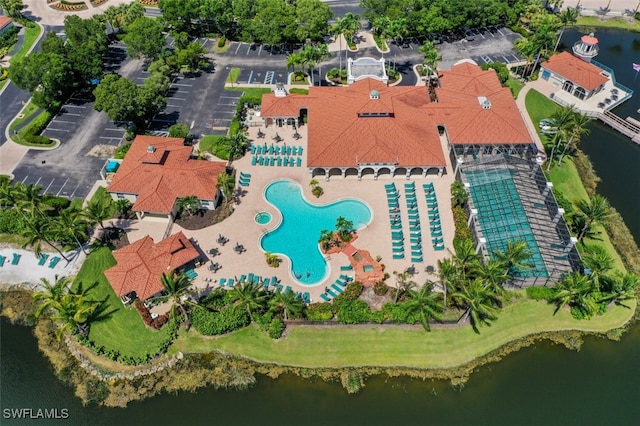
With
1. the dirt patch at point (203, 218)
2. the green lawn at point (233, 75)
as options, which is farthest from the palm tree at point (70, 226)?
the green lawn at point (233, 75)

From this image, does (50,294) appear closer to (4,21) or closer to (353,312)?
(353,312)

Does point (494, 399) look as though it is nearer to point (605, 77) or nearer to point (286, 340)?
point (286, 340)

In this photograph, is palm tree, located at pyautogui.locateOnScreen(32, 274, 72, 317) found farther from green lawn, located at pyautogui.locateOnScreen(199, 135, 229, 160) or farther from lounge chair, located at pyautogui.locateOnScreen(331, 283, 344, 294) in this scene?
lounge chair, located at pyautogui.locateOnScreen(331, 283, 344, 294)

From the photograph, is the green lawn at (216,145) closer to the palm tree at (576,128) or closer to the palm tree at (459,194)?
the palm tree at (459,194)

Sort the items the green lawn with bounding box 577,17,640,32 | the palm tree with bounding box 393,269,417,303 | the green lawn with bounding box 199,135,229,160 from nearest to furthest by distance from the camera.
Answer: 1. the palm tree with bounding box 393,269,417,303
2. the green lawn with bounding box 199,135,229,160
3. the green lawn with bounding box 577,17,640,32

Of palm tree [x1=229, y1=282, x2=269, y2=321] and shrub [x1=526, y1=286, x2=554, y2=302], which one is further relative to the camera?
shrub [x1=526, y1=286, x2=554, y2=302]

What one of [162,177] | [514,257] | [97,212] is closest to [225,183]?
[162,177]

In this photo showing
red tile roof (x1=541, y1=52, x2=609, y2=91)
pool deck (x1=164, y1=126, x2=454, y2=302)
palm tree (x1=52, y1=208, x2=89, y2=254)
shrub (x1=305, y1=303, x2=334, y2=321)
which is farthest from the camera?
red tile roof (x1=541, y1=52, x2=609, y2=91)

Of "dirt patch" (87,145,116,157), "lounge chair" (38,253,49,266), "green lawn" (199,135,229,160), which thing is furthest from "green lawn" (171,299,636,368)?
"dirt patch" (87,145,116,157)
